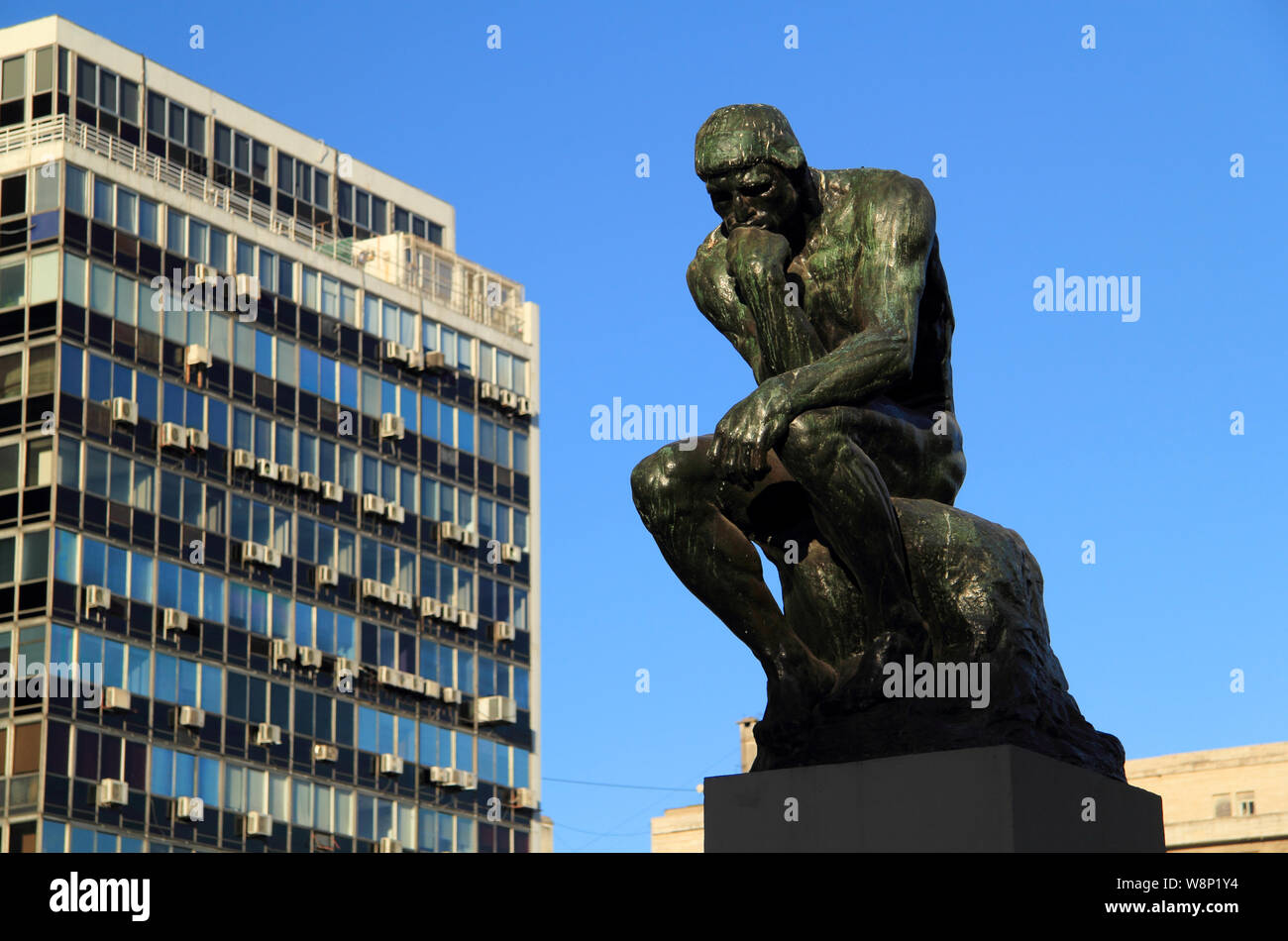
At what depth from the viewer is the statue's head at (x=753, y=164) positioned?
1016 centimetres

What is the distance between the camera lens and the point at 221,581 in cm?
6806

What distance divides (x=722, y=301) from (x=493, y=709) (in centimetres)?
6674

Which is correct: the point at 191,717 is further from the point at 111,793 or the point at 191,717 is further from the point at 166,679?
the point at 111,793

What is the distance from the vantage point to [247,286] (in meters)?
70.2

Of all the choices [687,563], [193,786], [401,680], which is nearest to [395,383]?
[401,680]

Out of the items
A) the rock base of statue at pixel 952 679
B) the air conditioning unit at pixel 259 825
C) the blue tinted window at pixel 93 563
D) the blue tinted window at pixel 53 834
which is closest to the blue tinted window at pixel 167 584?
the blue tinted window at pixel 93 563

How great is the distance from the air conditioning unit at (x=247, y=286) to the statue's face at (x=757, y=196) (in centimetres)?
6097

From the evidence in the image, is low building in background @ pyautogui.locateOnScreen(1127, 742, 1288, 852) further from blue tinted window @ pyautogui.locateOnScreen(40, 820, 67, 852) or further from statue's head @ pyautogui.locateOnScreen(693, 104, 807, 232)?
statue's head @ pyautogui.locateOnScreen(693, 104, 807, 232)

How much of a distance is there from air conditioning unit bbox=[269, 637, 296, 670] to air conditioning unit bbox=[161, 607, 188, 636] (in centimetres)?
379

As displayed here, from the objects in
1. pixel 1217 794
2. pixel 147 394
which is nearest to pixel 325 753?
pixel 147 394

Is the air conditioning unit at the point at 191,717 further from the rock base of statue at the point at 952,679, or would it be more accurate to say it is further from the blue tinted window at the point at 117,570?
the rock base of statue at the point at 952,679

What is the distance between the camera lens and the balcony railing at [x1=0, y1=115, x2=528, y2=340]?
2611 inches
